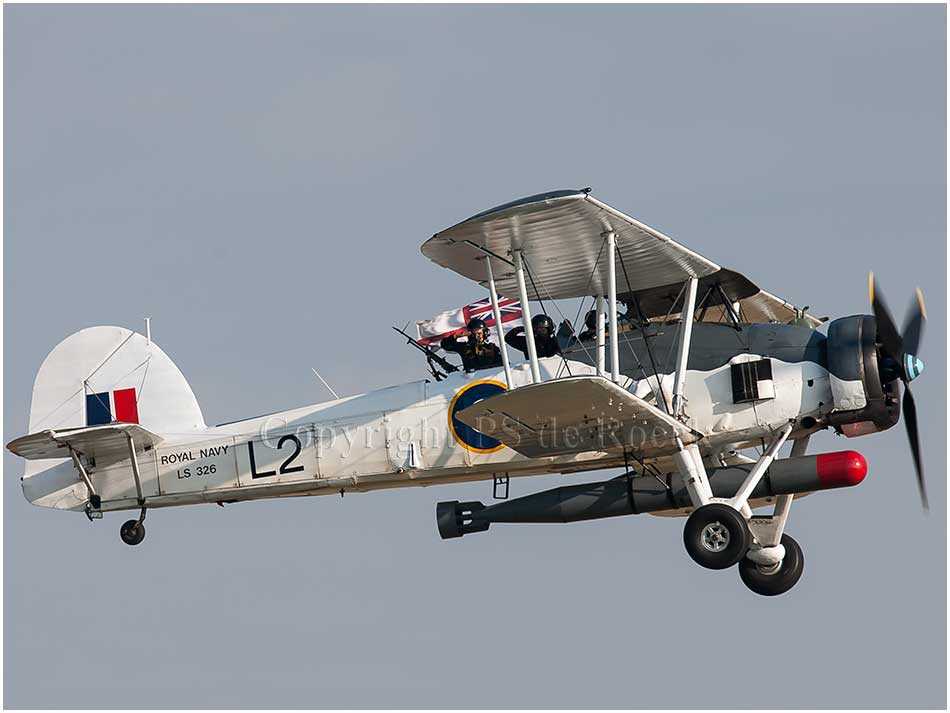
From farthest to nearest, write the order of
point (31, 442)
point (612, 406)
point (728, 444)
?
1. point (31, 442)
2. point (728, 444)
3. point (612, 406)

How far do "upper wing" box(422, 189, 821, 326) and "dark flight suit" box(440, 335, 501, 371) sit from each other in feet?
2.44

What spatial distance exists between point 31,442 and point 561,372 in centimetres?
583

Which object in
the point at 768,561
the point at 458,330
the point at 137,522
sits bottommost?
the point at 768,561

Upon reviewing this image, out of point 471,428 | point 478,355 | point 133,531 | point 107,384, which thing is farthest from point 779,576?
point 107,384

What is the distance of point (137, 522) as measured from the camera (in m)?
18.2

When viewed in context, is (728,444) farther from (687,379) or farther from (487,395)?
(487,395)

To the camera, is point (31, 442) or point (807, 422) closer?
point (807, 422)

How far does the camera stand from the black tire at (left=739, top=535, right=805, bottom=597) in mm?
17328

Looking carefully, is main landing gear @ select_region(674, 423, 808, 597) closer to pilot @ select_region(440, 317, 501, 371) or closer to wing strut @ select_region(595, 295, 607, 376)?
wing strut @ select_region(595, 295, 607, 376)

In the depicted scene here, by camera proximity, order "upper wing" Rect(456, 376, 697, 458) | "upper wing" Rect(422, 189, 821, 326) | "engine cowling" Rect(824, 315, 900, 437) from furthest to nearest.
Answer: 1. "engine cowling" Rect(824, 315, 900, 437)
2. "upper wing" Rect(422, 189, 821, 326)
3. "upper wing" Rect(456, 376, 697, 458)

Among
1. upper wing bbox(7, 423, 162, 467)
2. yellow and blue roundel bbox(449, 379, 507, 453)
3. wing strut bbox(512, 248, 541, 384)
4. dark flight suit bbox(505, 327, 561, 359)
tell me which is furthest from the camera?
upper wing bbox(7, 423, 162, 467)

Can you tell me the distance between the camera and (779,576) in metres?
17.4

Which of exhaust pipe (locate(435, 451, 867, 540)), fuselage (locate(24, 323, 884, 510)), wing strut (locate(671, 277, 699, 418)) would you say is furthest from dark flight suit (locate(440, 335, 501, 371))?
wing strut (locate(671, 277, 699, 418))

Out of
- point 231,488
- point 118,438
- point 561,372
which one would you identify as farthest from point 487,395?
point 118,438
